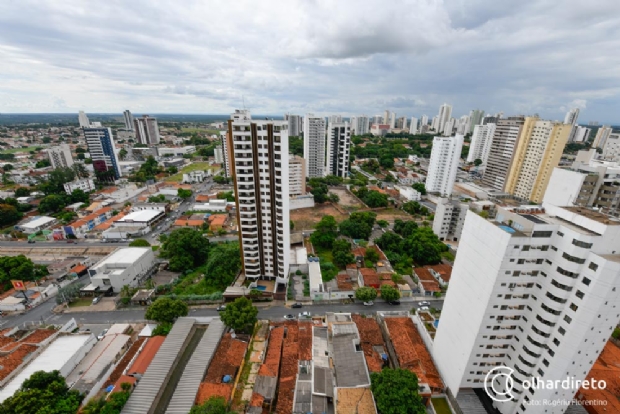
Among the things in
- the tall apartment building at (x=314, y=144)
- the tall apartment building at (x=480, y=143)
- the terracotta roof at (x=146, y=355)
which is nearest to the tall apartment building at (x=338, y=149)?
the tall apartment building at (x=314, y=144)

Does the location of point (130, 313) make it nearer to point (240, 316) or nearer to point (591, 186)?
point (240, 316)

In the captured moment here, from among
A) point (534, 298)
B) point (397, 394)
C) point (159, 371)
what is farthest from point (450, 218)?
point (159, 371)

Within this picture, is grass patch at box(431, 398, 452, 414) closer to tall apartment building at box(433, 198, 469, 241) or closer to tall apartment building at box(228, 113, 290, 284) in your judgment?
tall apartment building at box(228, 113, 290, 284)

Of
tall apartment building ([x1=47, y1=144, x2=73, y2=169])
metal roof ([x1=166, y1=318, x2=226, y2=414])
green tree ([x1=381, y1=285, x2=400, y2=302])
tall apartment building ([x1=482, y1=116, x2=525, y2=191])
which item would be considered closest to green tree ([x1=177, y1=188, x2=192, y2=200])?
tall apartment building ([x1=47, y1=144, x2=73, y2=169])

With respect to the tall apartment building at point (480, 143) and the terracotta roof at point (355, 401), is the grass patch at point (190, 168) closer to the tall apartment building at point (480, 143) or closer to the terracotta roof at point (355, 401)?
the terracotta roof at point (355, 401)

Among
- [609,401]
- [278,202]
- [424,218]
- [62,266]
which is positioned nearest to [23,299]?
[62,266]

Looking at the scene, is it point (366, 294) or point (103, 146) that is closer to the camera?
point (366, 294)

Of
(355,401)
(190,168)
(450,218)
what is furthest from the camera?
(190,168)
